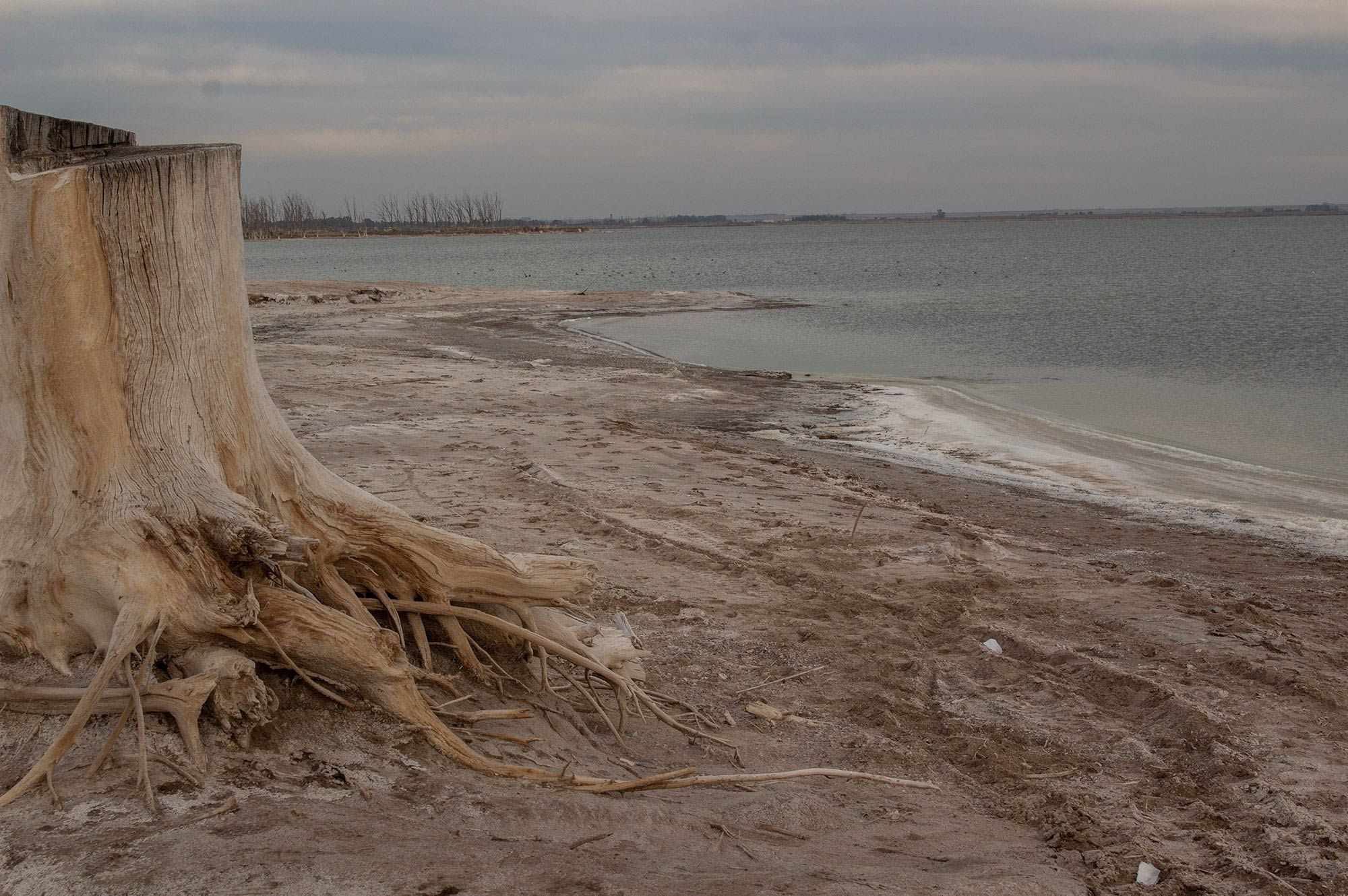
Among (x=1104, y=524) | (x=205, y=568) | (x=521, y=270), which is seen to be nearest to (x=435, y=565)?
(x=205, y=568)

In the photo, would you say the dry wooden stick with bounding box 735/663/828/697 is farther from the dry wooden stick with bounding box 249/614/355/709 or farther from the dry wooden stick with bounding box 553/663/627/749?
the dry wooden stick with bounding box 249/614/355/709

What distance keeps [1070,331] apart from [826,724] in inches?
1006

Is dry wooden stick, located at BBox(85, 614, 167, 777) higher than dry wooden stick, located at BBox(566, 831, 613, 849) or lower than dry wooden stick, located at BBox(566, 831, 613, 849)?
higher

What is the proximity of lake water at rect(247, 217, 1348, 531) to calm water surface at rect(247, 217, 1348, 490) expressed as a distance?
3.2 inches

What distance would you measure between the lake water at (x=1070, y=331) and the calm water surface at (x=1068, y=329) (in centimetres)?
8

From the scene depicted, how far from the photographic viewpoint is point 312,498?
11.9 feet

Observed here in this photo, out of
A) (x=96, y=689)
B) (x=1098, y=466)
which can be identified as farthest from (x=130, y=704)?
(x=1098, y=466)

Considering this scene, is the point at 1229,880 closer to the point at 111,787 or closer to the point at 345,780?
the point at 345,780

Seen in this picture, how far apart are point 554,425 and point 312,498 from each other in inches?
293

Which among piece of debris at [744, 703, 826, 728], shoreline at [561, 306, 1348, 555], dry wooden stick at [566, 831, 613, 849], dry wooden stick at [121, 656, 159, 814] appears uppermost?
dry wooden stick at [121, 656, 159, 814]

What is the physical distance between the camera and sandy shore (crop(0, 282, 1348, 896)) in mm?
2617

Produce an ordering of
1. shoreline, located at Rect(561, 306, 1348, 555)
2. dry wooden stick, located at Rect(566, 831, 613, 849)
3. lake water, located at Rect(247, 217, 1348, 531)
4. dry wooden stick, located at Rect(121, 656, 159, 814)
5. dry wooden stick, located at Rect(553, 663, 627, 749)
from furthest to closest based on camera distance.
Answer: lake water, located at Rect(247, 217, 1348, 531) → shoreline, located at Rect(561, 306, 1348, 555) → dry wooden stick, located at Rect(553, 663, 627, 749) → dry wooden stick, located at Rect(566, 831, 613, 849) → dry wooden stick, located at Rect(121, 656, 159, 814)

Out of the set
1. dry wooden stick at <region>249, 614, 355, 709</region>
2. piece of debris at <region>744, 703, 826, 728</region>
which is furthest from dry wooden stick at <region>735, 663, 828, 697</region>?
dry wooden stick at <region>249, 614, 355, 709</region>

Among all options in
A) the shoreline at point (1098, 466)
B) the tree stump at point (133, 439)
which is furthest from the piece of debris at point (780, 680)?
the shoreline at point (1098, 466)
